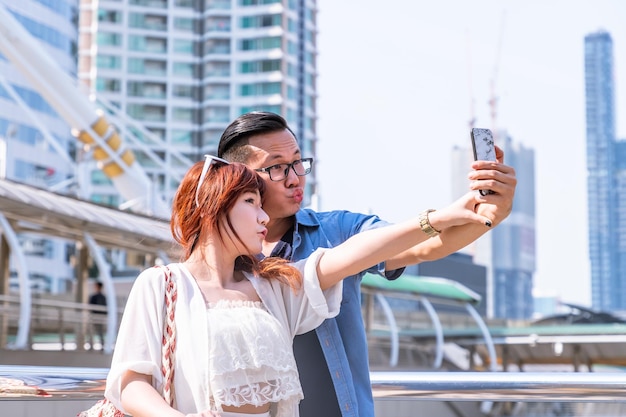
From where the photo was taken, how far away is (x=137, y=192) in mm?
35344

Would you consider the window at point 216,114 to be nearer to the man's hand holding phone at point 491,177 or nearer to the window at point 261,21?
the window at point 261,21

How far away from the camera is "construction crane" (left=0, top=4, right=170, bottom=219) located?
28.3 metres

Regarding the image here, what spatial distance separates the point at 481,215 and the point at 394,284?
24.3 m

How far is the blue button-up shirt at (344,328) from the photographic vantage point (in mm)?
2566

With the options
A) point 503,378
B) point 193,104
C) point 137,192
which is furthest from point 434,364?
point 193,104

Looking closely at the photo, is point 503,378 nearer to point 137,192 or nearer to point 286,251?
point 286,251

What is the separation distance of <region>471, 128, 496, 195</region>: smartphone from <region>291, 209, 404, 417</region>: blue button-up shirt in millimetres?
427

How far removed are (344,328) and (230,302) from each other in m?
0.40

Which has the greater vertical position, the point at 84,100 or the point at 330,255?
the point at 84,100

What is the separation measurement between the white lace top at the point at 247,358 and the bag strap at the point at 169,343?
0.27ft

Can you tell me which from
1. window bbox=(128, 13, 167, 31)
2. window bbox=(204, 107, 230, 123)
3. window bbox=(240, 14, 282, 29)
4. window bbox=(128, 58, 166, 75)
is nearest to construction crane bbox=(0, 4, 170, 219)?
window bbox=(204, 107, 230, 123)

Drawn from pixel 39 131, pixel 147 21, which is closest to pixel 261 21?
pixel 147 21

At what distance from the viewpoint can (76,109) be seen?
31.2 meters

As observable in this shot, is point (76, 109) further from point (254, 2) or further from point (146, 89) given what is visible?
point (254, 2)
